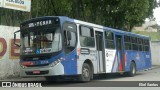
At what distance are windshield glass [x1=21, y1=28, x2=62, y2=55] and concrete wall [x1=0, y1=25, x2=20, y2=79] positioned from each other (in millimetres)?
4414

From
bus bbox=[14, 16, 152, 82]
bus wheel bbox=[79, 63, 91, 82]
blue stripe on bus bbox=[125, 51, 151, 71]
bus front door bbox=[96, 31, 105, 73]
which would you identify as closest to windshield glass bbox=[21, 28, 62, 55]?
bus bbox=[14, 16, 152, 82]

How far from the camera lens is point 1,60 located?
1961 cm

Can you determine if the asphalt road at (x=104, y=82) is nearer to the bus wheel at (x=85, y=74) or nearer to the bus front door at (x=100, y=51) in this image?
the bus wheel at (x=85, y=74)

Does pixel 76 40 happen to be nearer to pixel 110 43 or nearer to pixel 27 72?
pixel 27 72

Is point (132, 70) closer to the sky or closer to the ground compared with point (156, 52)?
closer to the ground

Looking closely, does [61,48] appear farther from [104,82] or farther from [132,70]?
[132,70]

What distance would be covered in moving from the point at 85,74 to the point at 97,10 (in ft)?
38.0

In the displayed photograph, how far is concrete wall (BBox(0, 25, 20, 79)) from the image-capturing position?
19.6 metres

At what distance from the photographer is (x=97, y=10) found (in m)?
27.4

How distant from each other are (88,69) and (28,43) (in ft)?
11.1

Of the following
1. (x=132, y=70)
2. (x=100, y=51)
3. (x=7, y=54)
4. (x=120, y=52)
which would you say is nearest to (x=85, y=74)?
(x=100, y=51)

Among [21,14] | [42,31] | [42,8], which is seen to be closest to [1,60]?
[21,14]

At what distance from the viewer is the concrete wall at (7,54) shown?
19625mm

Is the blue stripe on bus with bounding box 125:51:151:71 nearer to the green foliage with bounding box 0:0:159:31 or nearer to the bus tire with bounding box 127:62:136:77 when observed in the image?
the bus tire with bounding box 127:62:136:77
